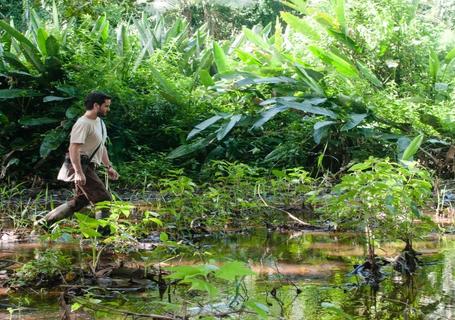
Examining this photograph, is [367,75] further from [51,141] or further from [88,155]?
[88,155]

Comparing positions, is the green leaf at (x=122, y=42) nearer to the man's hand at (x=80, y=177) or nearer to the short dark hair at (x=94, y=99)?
the short dark hair at (x=94, y=99)

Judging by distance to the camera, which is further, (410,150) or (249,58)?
(249,58)

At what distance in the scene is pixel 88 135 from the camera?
562 cm

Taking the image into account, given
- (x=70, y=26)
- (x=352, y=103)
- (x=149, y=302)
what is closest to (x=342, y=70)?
(x=352, y=103)

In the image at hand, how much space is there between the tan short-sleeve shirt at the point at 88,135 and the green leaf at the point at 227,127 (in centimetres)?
361

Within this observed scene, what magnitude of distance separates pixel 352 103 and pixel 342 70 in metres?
0.81

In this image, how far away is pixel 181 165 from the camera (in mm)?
9750

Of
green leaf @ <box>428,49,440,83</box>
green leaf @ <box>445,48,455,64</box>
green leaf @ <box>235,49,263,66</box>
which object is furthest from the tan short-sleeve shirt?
green leaf @ <box>445,48,455,64</box>

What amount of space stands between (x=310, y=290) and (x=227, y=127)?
19.2 ft

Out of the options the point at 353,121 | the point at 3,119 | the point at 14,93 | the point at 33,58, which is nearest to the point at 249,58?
the point at 353,121

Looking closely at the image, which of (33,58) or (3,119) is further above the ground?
(33,58)

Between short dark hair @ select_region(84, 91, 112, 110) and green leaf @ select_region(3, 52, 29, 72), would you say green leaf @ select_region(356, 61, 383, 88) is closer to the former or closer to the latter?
green leaf @ select_region(3, 52, 29, 72)

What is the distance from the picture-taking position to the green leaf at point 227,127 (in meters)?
9.29

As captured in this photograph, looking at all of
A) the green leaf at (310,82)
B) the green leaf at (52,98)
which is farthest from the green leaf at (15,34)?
the green leaf at (310,82)
